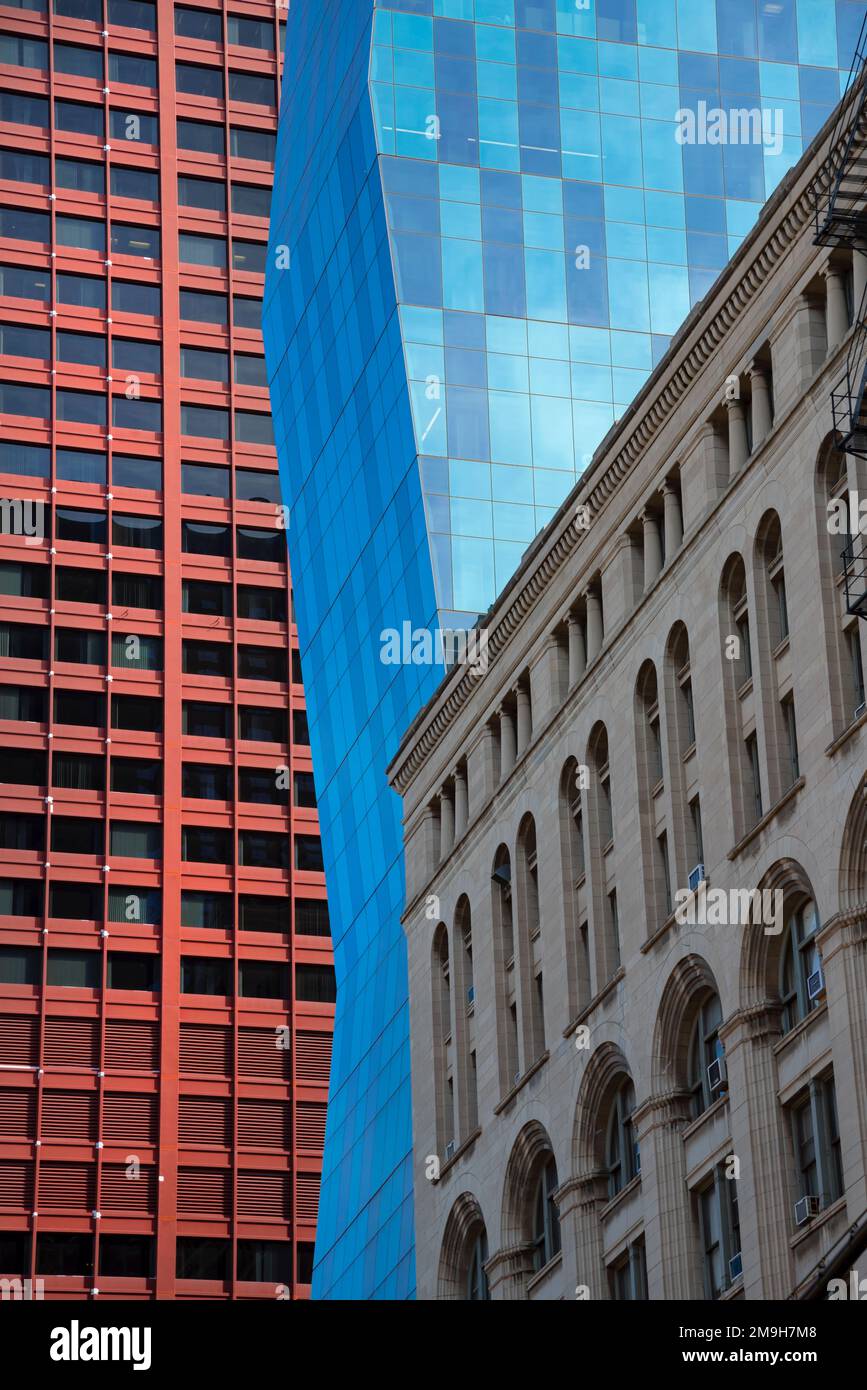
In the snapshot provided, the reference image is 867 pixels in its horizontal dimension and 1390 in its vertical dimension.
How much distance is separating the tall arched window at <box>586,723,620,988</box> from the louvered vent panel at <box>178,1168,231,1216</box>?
58643mm

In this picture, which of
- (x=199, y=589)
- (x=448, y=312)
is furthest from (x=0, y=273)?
(x=448, y=312)

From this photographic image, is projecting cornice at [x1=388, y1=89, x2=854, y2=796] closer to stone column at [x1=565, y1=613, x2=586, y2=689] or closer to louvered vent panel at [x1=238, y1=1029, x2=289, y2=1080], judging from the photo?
stone column at [x1=565, y1=613, x2=586, y2=689]

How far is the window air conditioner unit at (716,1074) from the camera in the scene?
4703 cm

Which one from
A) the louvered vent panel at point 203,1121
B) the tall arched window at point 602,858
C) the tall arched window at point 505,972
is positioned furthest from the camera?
the louvered vent panel at point 203,1121

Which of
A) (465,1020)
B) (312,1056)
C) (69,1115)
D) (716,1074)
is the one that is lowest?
(716,1074)

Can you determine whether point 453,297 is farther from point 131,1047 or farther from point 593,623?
point 131,1047

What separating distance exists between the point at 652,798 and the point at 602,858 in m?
3.01

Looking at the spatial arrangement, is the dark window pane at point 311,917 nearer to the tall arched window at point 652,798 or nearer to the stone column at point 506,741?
the stone column at point 506,741

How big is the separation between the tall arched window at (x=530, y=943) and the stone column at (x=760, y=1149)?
1112 cm


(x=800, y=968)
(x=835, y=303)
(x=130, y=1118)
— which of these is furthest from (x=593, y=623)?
(x=130, y=1118)

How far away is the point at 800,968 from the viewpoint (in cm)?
4428

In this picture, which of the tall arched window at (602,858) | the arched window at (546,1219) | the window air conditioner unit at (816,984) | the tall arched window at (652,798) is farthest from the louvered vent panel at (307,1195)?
Result: the window air conditioner unit at (816,984)

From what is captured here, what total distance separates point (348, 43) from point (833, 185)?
159 ft
